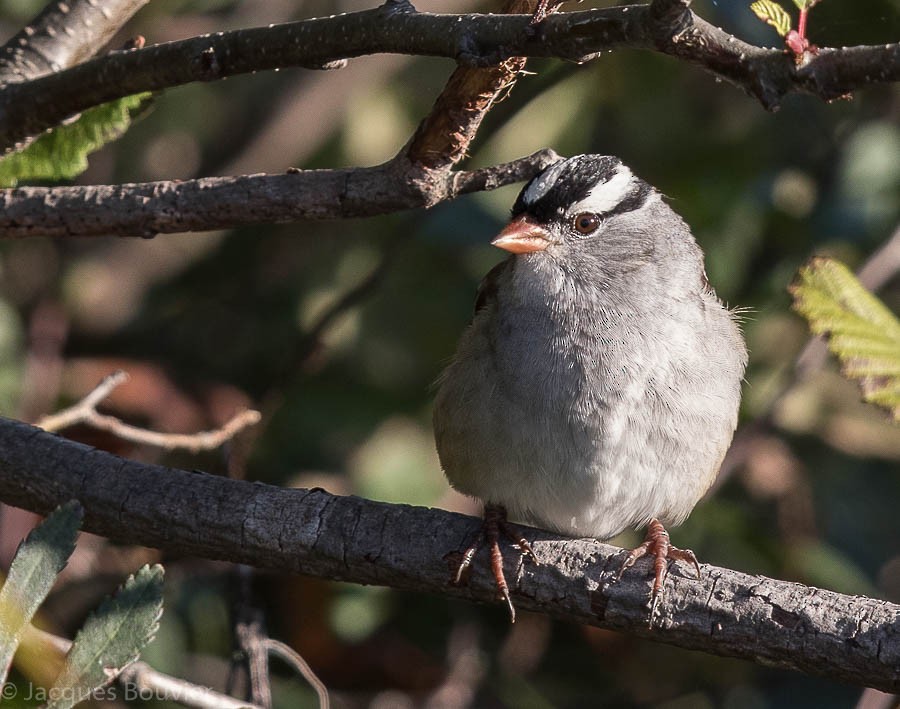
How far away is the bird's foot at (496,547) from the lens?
263 centimetres

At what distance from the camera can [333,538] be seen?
2602 millimetres

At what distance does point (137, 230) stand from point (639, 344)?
1365 millimetres

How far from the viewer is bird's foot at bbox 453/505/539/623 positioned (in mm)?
2635

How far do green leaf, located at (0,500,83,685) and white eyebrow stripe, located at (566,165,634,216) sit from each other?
1.98 metres

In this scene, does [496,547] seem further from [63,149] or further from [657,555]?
[63,149]

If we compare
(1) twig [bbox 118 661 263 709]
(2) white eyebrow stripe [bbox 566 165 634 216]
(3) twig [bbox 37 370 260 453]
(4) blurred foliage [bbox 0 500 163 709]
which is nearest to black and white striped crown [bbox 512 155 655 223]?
(2) white eyebrow stripe [bbox 566 165 634 216]

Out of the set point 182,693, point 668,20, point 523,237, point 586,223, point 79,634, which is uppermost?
point 668,20

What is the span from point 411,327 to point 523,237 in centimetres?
153

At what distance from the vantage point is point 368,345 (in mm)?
4887

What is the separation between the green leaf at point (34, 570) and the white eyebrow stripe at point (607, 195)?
198 cm

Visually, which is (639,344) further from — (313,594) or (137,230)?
(313,594)

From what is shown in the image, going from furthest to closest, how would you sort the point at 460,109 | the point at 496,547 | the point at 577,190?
the point at 577,190 < the point at 496,547 < the point at 460,109

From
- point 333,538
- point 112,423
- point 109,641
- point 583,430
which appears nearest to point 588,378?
point 583,430

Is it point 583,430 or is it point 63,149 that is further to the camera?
point 583,430
